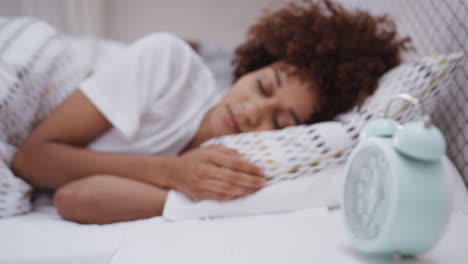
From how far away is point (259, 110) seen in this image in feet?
2.73

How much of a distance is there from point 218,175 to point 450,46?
597 mm

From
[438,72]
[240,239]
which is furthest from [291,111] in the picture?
[240,239]

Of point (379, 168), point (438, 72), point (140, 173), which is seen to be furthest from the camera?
point (140, 173)

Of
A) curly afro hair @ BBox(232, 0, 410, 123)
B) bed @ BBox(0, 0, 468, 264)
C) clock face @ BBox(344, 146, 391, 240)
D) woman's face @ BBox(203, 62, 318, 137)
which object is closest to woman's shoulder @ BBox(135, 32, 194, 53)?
woman's face @ BBox(203, 62, 318, 137)

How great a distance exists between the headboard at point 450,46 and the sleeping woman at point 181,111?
0.25 feet

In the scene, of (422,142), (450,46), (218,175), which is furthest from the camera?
(450,46)

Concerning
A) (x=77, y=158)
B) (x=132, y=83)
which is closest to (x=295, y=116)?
(x=132, y=83)

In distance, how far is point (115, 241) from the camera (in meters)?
0.55

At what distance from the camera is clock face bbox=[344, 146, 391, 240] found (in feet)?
1.19

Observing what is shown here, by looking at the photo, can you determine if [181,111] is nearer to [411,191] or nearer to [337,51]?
[337,51]

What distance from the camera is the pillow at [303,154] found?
631 mm

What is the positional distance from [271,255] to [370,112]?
0.43 metres

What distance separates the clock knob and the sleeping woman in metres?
0.35

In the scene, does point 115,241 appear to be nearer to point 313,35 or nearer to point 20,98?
point 20,98
